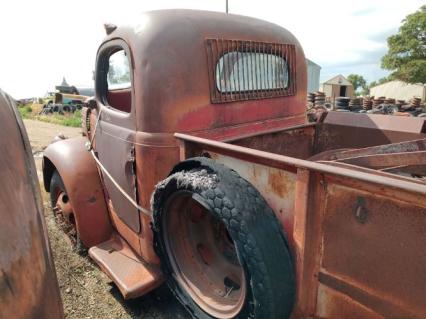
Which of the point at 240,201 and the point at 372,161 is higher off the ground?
the point at 372,161

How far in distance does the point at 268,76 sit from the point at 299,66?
463mm

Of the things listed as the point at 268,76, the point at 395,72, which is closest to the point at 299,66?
the point at 268,76

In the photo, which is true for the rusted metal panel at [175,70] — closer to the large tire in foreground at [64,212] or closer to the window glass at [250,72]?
the window glass at [250,72]

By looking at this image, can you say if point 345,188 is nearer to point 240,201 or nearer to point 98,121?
point 240,201

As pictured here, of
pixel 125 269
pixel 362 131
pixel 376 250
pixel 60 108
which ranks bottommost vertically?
pixel 125 269

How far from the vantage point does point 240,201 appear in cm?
167

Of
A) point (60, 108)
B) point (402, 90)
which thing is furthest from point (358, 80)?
point (60, 108)

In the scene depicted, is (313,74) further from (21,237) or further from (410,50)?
(21,237)

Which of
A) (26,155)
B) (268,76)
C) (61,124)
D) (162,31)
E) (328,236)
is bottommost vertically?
(61,124)

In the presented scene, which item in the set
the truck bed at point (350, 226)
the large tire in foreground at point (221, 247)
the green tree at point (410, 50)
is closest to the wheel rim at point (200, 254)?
the large tire in foreground at point (221, 247)

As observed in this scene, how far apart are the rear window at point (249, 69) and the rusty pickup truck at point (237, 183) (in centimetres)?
1

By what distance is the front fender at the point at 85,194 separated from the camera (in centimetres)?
306

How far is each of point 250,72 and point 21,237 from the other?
2.13 meters

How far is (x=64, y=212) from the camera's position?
140 inches
